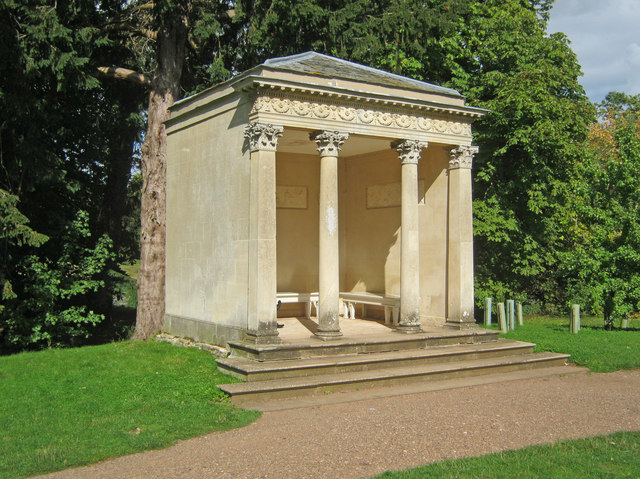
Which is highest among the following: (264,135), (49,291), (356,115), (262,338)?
(356,115)

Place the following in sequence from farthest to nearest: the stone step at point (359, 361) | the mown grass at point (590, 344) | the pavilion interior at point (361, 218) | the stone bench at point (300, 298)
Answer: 1. the pavilion interior at point (361, 218)
2. the stone bench at point (300, 298)
3. the mown grass at point (590, 344)
4. the stone step at point (359, 361)

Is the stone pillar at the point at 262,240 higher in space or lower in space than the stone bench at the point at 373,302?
higher

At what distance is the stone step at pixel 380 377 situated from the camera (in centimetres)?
1041

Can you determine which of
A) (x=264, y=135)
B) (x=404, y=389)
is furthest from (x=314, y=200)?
(x=404, y=389)

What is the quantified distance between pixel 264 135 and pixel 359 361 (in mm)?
4615

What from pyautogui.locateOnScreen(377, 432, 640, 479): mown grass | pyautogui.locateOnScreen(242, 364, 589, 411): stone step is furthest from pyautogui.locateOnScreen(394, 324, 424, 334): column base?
pyautogui.locateOnScreen(377, 432, 640, 479): mown grass

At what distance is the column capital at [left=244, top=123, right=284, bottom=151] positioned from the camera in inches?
473

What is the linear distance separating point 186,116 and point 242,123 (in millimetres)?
3041

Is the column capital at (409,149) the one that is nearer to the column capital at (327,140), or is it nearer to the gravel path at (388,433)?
the column capital at (327,140)

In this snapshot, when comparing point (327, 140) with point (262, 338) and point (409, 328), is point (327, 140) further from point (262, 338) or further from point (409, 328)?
point (409, 328)

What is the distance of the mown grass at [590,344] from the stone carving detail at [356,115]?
17.8 feet

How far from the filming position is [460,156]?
14883 millimetres

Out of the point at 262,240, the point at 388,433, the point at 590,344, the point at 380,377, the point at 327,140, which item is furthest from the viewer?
the point at 590,344

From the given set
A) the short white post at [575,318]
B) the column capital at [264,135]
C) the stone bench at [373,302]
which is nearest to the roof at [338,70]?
the column capital at [264,135]
